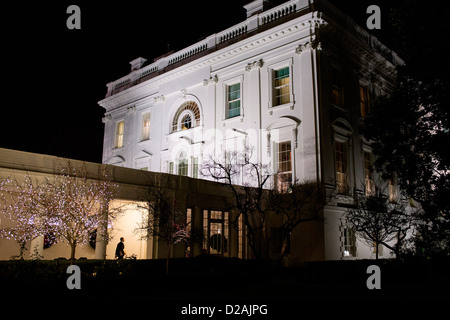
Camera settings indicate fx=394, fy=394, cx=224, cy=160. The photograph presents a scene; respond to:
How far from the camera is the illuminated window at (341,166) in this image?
71.0 feet

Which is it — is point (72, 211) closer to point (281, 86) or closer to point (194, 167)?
point (194, 167)

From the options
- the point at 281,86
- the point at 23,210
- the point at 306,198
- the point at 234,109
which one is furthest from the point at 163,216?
the point at 281,86

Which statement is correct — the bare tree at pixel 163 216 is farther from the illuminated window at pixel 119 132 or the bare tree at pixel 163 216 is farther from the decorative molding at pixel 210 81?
the illuminated window at pixel 119 132

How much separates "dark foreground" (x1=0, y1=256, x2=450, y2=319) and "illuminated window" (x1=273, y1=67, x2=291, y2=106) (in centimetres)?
954

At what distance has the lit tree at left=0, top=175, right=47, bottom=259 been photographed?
13.0 meters

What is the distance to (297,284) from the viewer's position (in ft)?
52.2

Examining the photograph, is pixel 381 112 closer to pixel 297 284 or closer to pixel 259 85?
pixel 259 85

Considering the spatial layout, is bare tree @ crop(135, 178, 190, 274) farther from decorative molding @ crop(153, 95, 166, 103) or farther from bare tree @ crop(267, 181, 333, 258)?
decorative molding @ crop(153, 95, 166, 103)

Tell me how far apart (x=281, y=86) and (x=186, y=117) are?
26.5 ft

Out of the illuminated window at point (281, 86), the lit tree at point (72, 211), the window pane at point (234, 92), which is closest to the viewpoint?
the lit tree at point (72, 211)

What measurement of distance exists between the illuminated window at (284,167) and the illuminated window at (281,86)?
8.46 ft

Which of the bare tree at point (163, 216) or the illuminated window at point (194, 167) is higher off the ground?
the illuminated window at point (194, 167)

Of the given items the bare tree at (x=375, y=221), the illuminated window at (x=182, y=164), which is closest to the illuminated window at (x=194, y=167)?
the illuminated window at (x=182, y=164)

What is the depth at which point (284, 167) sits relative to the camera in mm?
21938
